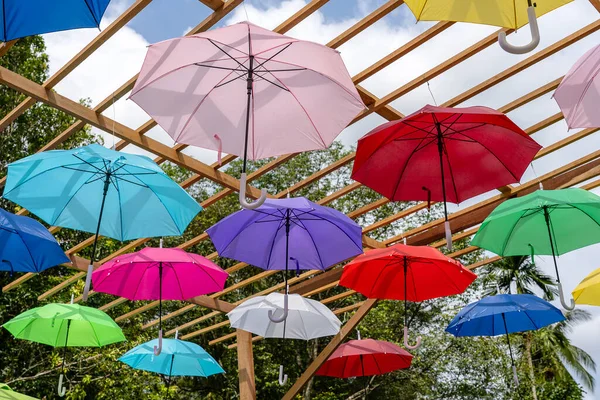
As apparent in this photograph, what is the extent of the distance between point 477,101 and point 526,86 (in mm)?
446

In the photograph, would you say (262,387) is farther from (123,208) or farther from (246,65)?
(246,65)

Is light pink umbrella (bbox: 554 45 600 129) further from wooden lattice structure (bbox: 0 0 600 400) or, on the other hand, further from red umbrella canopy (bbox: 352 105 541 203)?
wooden lattice structure (bbox: 0 0 600 400)

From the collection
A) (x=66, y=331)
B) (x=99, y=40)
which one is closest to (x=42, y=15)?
(x=99, y=40)

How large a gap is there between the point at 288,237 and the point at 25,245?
81.7 inches

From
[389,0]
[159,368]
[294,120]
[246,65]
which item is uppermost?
[389,0]

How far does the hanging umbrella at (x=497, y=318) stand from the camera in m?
5.83

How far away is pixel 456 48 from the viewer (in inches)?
200

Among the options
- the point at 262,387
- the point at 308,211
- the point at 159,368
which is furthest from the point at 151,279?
the point at 262,387

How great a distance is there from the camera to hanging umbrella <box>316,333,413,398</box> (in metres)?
6.62

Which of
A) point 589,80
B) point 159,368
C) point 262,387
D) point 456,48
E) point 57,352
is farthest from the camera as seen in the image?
point 262,387

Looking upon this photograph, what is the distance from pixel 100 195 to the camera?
4684 mm

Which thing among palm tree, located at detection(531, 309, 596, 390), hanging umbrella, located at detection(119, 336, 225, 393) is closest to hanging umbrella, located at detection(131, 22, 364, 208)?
hanging umbrella, located at detection(119, 336, 225, 393)

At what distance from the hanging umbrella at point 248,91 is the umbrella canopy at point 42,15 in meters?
0.63

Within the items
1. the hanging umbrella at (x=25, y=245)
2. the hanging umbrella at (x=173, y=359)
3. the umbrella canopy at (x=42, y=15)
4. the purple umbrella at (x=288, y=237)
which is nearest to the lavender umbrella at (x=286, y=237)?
the purple umbrella at (x=288, y=237)
